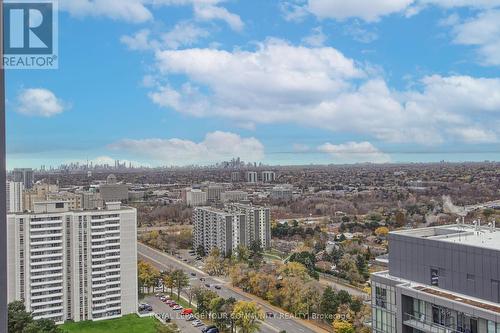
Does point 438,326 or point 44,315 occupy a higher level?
point 438,326

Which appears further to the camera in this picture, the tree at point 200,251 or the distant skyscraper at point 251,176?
the distant skyscraper at point 251,176

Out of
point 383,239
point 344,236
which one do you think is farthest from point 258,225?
point 383,239

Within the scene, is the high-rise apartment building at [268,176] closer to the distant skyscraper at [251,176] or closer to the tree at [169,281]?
the distant skyscraper at [251,176]

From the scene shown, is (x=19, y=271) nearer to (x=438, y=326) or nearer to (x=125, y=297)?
(x=125, y=297)

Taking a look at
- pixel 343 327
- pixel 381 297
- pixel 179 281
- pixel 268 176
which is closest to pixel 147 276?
pixel 179 281

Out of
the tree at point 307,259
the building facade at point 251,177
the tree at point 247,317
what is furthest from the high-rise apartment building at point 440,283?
the building facade at point 251,177

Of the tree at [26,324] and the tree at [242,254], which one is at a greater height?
the tree at [26,324]

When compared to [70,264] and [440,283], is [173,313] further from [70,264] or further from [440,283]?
[440,283]
